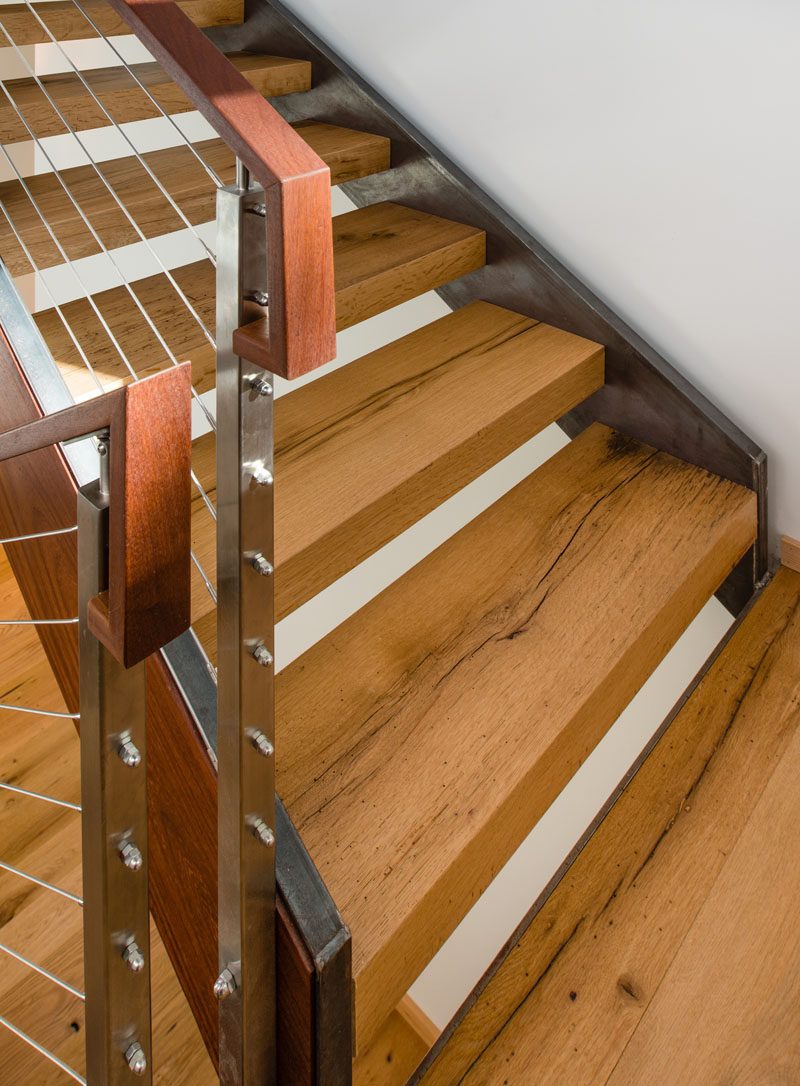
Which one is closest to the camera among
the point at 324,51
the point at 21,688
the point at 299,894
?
the point at 299,894

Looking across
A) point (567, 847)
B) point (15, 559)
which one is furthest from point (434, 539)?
point (15, 559)

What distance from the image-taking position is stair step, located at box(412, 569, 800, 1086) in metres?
1.17

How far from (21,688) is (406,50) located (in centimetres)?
206

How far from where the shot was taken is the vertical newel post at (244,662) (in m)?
0.69

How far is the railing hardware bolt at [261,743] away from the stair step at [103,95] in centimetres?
153

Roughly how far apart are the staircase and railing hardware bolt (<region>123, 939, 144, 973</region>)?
0.32 meters

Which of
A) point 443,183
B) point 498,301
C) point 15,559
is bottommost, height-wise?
point 15,559

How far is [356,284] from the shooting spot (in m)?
1.82

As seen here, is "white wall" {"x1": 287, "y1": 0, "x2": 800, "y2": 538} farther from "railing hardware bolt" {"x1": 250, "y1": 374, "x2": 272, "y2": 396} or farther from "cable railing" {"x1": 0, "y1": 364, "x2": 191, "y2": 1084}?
"cable railing" {"x1": 0, "y1": 364, "x2": 191, "y2": 1084}

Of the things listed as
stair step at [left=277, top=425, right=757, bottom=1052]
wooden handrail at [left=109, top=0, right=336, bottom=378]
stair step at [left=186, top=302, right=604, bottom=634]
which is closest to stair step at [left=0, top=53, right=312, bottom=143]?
stair step at [left=186, top=302, right=604, bottom=634]

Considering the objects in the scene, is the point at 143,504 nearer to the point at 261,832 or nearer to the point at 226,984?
the point at 261,832

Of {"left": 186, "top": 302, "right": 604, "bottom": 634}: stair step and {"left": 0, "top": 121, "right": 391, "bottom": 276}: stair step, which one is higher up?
{"left": 0, "top": 121, "right": 391, "bottom": 276}: stair step

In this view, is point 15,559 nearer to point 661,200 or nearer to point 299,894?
point 299,894

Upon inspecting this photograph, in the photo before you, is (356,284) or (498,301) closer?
(356,284)
